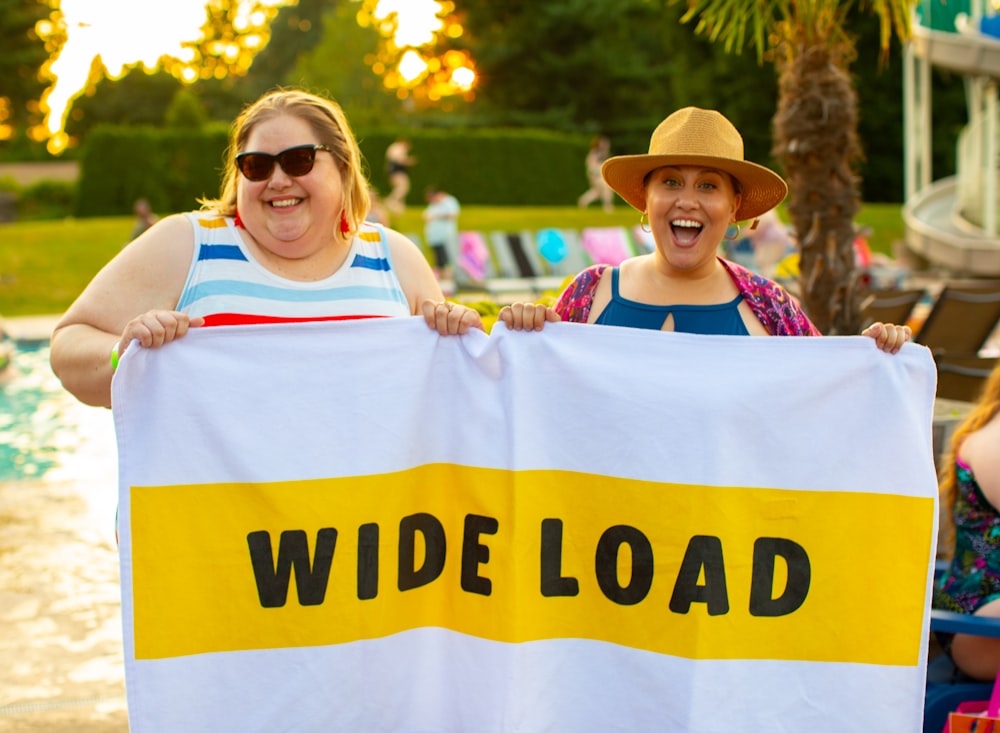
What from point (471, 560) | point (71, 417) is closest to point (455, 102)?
point (71, 417)

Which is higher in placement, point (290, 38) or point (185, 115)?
point (290, 38)

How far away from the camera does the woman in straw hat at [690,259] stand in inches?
111

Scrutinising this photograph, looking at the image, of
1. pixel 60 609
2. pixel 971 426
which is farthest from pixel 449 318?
pixel 60 609

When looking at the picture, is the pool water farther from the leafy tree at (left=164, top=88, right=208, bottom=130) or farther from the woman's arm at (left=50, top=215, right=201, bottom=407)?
the leafy tree at (left=164, top=88, right=208, bottom=130)

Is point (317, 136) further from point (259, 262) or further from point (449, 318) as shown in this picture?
point (449, 318)

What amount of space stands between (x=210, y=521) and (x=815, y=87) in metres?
4.38

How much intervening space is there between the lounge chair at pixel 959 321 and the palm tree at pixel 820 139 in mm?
2156

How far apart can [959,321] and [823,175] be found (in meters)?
2.76

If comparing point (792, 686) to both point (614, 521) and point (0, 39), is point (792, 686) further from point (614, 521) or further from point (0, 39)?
point (0, 39)

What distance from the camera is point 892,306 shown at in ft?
25.8

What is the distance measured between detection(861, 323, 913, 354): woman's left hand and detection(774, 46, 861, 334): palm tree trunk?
3285mm

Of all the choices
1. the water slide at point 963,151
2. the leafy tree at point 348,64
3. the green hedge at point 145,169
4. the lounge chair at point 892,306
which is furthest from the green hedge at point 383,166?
the leafy tree at point 348,64

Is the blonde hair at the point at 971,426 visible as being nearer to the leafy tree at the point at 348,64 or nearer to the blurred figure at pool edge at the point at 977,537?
the blurred figure at pool edge at the point at 977,537

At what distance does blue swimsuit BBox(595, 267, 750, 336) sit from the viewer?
9.46 ft
